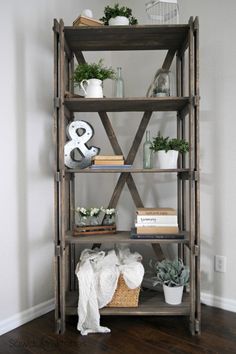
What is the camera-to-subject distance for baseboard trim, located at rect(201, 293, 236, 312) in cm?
205

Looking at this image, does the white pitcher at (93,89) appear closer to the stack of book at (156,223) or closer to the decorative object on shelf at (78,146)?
the decorative object on shelf at (78,146)

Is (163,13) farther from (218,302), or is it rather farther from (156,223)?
(218,302)

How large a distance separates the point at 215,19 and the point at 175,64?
38 cm

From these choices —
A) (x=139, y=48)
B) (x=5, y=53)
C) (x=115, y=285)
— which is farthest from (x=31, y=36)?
(x=115, y=285)

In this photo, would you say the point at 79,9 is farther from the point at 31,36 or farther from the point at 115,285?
the point at 115,285

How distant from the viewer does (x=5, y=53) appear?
182cm

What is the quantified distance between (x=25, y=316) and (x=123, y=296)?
639 mm

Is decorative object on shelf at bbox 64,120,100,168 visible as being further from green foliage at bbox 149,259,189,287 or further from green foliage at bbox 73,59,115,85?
green foliage at bbox 149,259,189,287

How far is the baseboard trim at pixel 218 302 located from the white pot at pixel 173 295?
341 mm

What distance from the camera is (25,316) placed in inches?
76.0

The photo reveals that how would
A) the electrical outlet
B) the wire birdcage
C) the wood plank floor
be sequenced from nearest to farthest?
1. the wood plank floor
2. the wire birdcage
3. the electrical outlet

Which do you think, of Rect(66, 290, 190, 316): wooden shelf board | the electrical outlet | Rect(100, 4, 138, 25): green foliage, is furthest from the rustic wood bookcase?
the electrical outlet

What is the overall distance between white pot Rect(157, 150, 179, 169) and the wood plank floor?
3.22 feet

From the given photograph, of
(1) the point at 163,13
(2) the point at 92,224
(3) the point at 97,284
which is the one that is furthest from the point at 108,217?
(1) the point at 163,13
